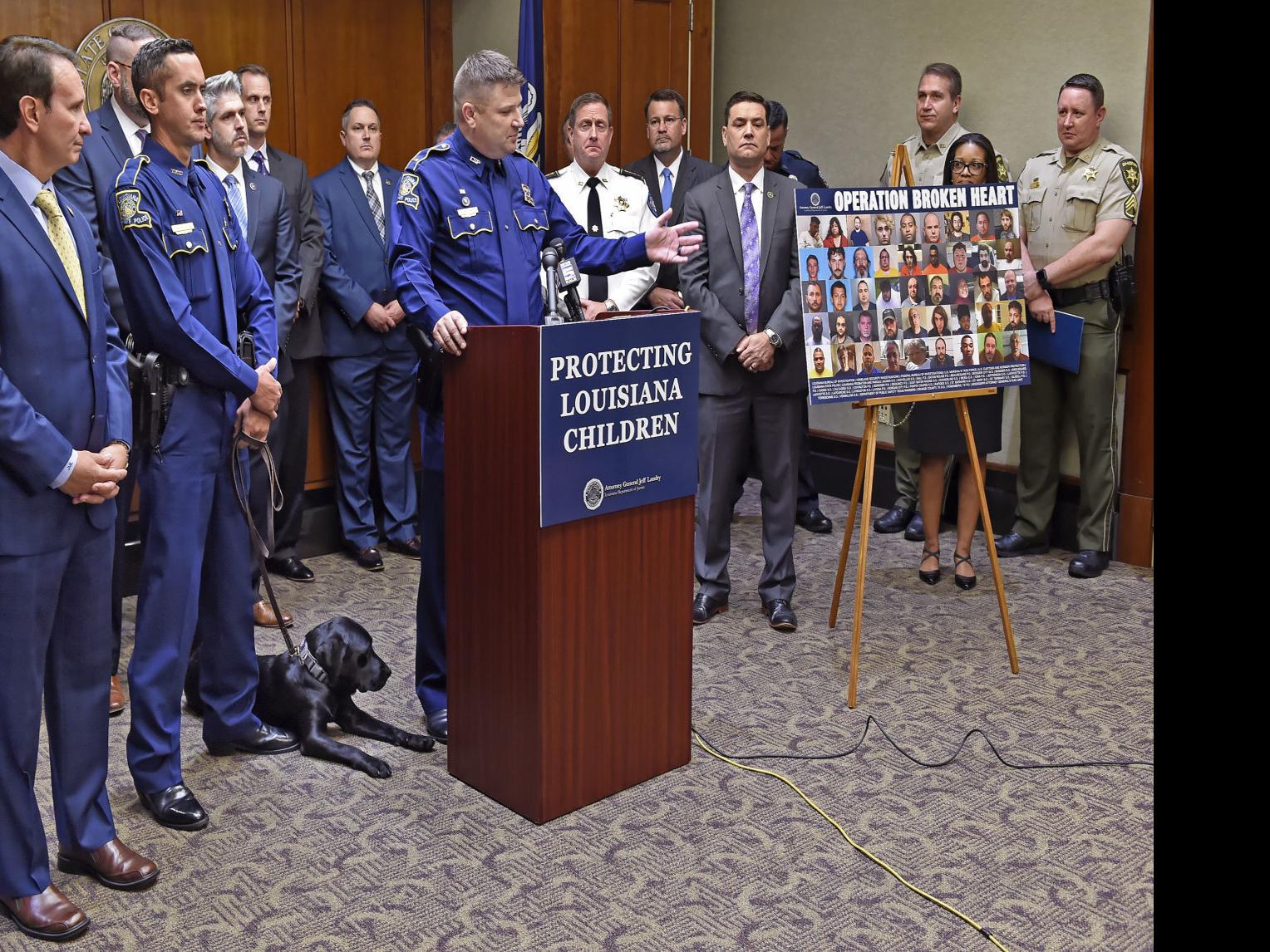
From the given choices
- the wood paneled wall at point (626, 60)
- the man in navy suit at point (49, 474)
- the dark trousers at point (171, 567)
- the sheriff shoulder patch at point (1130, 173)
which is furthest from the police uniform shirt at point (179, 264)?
the sheriff shoulder patch at point (1130, 173)

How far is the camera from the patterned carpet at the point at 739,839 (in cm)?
243

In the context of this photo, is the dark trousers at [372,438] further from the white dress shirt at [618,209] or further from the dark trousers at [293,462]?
the white dress shirt at [618,209]

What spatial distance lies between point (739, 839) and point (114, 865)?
4.51ft

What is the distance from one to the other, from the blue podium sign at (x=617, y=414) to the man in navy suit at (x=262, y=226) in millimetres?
1513

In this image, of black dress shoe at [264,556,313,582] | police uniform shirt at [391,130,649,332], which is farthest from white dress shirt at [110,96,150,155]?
black dress shoe at [264,556,313,582]

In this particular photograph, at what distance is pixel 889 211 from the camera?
375cm

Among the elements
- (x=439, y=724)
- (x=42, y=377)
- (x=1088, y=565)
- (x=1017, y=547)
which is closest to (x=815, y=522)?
(x=1017, y=547)

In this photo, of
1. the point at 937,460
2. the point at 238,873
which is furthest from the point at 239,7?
the point at 238,873

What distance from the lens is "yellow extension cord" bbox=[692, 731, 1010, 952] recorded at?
2436 mm

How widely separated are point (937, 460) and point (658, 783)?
221 cm

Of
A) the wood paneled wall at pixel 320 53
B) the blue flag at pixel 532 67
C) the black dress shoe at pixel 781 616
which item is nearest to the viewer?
the black dress shoe at pixel 781 616

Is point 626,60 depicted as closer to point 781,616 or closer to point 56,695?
point 781,616

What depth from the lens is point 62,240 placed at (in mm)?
2338
